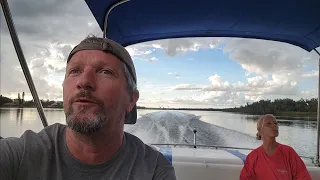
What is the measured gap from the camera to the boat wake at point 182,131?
5.69m

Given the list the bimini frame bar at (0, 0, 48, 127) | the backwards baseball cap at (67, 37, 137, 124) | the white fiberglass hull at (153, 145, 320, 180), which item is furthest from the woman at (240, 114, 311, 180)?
the backwards baseball cap at (67, 37, 137, 124)

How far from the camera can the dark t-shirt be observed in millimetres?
737

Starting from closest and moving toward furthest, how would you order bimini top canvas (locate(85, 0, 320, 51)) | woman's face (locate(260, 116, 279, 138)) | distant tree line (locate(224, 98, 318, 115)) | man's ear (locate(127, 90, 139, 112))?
man's ear (locate(127, 90, 139, 112)), bimini top canvas (locate(85, 0, 320, 51)), woman's face (locate(260, 116, 279, 138)), distant tree line (locate(224, 98, 318, 115))

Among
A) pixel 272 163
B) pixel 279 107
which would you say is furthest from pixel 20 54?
pixel 279 107

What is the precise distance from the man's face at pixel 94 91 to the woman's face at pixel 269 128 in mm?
1786

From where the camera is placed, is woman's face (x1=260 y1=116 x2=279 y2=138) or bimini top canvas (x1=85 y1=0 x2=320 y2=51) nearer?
bimini top canvas (x1=85 y1=0 x2=320 y2=51)

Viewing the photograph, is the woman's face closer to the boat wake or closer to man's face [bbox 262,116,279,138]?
man's face [bbox 262,116,279,138]

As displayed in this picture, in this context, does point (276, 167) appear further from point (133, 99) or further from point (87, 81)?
point (87, 81)

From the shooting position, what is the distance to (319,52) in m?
2.60

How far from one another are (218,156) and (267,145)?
1.67 feet

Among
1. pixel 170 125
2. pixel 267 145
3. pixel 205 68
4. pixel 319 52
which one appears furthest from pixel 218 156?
pixel 205 68

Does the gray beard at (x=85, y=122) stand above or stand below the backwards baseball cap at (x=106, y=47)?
below

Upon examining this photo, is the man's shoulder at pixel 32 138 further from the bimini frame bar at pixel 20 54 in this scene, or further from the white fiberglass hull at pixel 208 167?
the white fiberglass hull at pixel 208 167

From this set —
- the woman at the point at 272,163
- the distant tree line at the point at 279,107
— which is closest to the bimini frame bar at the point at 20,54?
the woman at the point at 272,163
